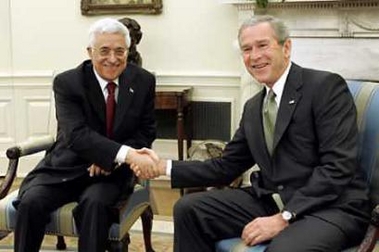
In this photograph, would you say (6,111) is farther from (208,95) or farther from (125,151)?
(125,151)

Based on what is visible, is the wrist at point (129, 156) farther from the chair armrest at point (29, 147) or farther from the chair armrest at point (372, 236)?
the chair armrest at point (372, 236)

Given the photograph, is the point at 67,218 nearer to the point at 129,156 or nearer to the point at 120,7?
the point at 129,156

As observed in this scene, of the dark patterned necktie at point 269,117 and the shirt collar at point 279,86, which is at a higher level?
the shirt collar at point 279,86

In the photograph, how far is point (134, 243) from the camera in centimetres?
322

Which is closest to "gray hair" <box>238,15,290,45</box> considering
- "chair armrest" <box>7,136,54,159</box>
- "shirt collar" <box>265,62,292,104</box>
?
"shirt collar" <box>265,62,292,104</box>

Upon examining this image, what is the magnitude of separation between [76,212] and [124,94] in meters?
0.59

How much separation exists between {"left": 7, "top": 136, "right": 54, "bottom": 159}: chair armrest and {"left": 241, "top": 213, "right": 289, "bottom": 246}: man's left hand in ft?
4.39

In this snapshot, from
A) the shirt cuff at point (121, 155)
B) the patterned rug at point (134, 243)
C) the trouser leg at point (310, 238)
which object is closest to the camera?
the trouser leg at point (310, 238)

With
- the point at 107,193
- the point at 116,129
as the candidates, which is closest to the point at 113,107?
the point at 116,129

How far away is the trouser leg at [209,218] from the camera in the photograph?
2.05 metres

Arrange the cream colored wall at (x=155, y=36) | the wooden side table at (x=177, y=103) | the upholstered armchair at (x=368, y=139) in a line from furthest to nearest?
the cream colored wall at (x=155, y=36) < the wooden side table at (x=177, y=103) < the upholstered armchair at (x=368, y=139)

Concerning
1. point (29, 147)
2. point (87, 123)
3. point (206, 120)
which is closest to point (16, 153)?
point (29, 147)

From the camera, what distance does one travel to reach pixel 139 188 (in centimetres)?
268

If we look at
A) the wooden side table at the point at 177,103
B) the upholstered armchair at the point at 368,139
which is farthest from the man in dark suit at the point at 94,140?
the wooden side table at the point at 177,103
